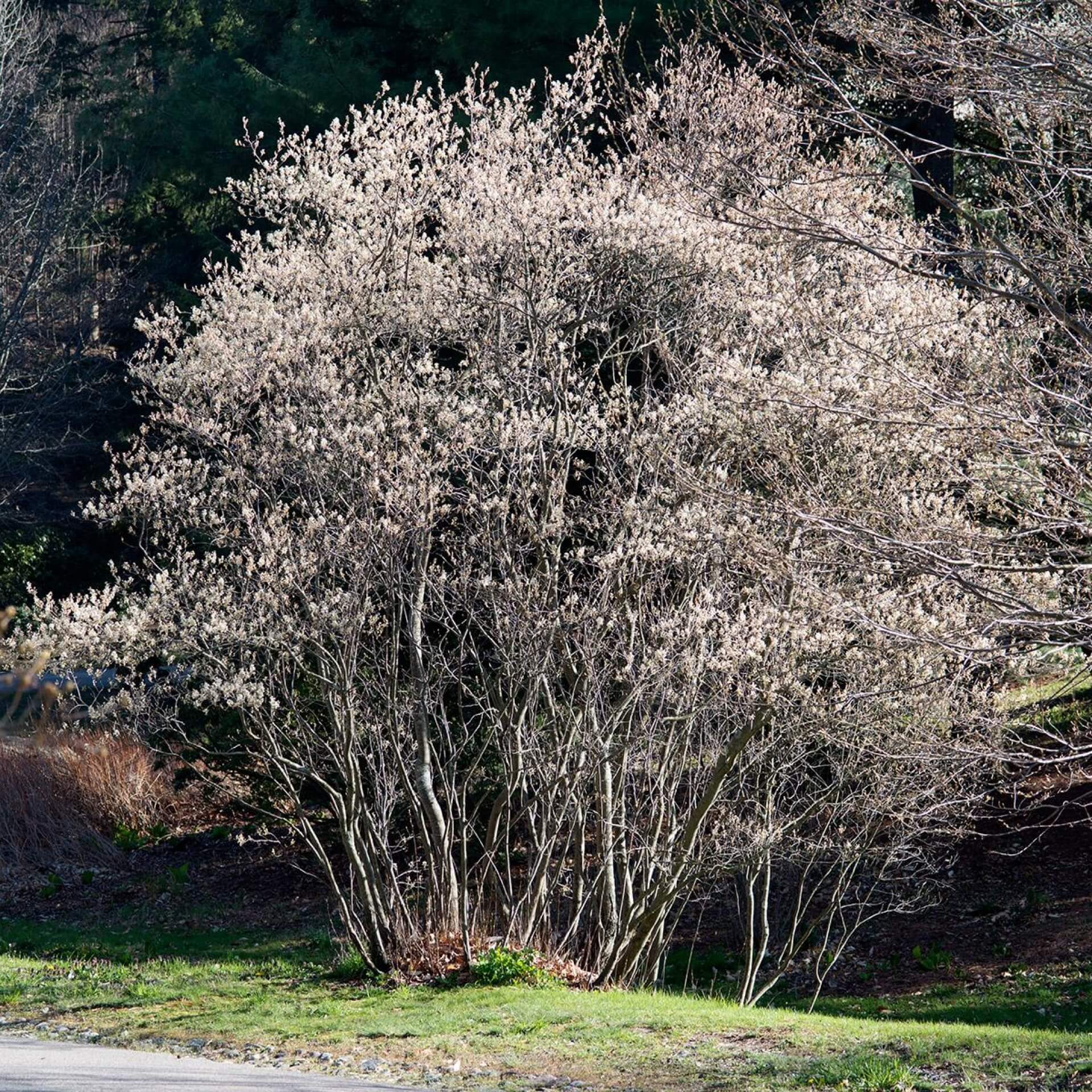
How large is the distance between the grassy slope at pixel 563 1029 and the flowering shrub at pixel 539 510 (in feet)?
2.75

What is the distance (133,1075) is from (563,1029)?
2304 mm

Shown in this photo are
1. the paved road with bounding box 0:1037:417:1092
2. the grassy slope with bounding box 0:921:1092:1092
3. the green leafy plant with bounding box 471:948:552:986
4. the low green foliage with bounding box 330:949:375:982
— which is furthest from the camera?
the low green foliage with bounding box 330:949:375:982

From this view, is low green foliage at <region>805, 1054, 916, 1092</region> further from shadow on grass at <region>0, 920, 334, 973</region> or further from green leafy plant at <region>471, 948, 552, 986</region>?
shadow on grass at <region>0, 920, 334, 973</region>

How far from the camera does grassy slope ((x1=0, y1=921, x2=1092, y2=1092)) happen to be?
631 centimetres

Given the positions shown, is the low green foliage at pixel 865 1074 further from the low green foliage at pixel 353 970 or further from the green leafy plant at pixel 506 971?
the low green foliage at pixel 353 970

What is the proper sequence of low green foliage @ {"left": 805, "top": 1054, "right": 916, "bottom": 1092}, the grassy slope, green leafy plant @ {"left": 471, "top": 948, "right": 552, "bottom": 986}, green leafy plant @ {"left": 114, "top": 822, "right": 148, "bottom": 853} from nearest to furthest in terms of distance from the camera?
low green foliage @ {"left": 805, "top": 1054, "right": 916, "bottom": 1092}, the grassy slope, green leafy plant @ {"left": 471, "top": 948, "right": 552, "bottom": 986}, green leafy plant @ {"left": 114, "top": 822, "right": 148, "bottom": 853}

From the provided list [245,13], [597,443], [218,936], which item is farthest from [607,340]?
[245,13]

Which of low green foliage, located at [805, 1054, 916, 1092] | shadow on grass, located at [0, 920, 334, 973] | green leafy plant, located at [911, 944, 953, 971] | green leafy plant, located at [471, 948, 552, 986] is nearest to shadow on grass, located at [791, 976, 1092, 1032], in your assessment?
green leafy plant, located at [911, 944, 953, 971]

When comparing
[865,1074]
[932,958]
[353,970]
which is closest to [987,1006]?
[932,958]

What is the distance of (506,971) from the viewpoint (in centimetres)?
807

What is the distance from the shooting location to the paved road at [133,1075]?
19.0 ft

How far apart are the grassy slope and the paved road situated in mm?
A: 564

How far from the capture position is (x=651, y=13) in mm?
14625

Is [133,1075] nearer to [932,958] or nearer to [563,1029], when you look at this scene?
[563,1029]
